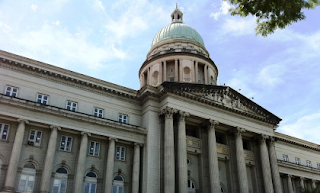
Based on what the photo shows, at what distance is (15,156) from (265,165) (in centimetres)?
2902

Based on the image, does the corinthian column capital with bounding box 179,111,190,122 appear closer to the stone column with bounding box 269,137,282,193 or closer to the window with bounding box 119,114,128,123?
the window with bounding box 119,114,128,123

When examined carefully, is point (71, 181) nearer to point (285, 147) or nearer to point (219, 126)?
point (219, 126)

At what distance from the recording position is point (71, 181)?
92.1ft

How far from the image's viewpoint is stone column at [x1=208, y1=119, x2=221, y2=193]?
106 ft

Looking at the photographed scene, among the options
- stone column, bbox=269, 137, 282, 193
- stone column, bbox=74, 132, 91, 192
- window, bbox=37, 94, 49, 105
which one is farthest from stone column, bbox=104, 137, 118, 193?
stone column, bbox=269, 137, 282, 193

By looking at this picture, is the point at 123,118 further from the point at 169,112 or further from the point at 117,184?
the point at 117,184

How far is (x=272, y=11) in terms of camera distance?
529 inches

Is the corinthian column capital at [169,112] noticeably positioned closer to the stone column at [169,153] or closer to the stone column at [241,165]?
the stone column at [169,153]

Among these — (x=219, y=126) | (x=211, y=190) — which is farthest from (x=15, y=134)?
(x=219, y=126)

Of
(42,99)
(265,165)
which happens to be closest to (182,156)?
(265,165)

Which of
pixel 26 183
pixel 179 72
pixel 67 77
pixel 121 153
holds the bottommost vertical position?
pixel 26 183

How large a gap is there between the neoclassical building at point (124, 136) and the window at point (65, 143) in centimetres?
9

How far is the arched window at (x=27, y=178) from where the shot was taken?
1012 inches

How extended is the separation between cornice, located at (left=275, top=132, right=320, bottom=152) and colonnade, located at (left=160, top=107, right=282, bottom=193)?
821 cm
